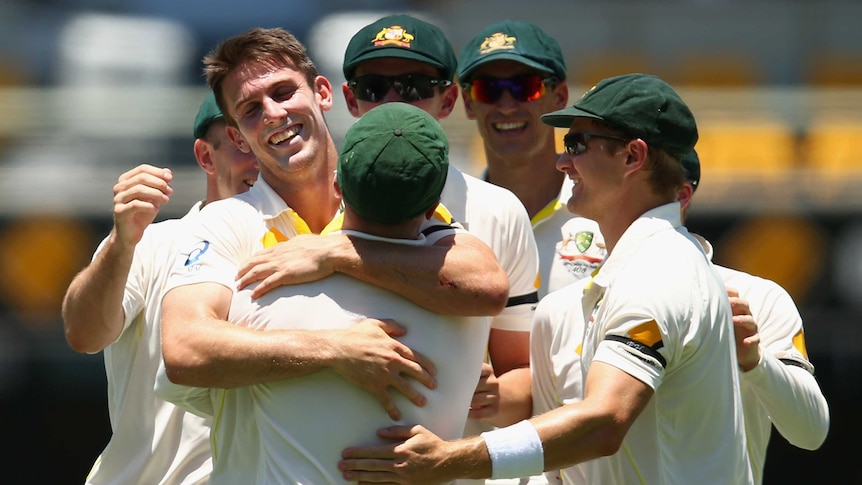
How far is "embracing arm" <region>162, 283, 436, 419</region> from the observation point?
2746 mm

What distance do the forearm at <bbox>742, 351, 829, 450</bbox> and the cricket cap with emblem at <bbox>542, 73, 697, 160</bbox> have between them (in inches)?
25.0

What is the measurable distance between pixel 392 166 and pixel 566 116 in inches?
26.5

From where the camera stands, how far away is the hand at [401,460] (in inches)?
108

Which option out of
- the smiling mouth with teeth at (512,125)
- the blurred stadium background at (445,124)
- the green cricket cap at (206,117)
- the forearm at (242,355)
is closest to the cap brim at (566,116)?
the forearm at (242,355)

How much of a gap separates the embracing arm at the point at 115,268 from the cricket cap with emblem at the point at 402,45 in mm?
883

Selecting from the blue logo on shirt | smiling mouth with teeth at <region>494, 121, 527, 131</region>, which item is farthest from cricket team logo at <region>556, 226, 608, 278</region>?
the blue logo on shirt

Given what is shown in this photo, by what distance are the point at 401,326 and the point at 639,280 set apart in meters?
0.56

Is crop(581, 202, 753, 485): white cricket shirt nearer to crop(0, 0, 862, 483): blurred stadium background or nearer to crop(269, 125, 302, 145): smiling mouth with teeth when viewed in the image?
crop(269, 125, 302, 145): smiling mouth with teeth

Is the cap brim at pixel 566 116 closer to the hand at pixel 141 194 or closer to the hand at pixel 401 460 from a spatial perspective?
the hand at pixel 401 460

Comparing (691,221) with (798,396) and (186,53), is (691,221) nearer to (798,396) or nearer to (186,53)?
(186,53)

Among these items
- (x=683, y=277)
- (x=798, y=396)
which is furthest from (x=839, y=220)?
(x=683, y=277)

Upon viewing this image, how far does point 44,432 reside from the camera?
8406 mm

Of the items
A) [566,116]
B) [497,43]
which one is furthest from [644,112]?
[497,43]

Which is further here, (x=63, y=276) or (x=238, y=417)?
(x=63, y=276)
